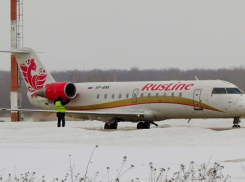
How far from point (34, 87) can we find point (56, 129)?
38.4ft

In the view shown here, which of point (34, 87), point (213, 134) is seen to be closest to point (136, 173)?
point (213, 134)

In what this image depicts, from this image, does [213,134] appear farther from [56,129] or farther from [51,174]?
[51,174]

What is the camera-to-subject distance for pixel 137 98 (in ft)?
102

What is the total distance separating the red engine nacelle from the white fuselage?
2.07 feet

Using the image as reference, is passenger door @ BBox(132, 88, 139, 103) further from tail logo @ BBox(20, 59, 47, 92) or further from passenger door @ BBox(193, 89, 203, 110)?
tail logo @ BBox(20, 59, 47, 92)

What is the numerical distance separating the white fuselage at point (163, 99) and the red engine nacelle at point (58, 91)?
63 cm

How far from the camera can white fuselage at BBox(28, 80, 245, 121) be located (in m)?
28.7

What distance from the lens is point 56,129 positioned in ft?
78.7

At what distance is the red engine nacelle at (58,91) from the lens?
1282 inches

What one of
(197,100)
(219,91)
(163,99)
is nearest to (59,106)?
(163,99)

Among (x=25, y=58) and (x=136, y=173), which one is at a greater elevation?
(x=25, y=58)

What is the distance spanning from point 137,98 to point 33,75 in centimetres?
756

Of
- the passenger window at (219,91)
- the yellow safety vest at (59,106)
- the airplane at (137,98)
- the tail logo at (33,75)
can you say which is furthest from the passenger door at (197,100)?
the tail logo at (33,75)

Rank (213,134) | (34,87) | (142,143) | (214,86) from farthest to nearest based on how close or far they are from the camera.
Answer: (34,87) → (214,86) → (213,134) → (142,143)
